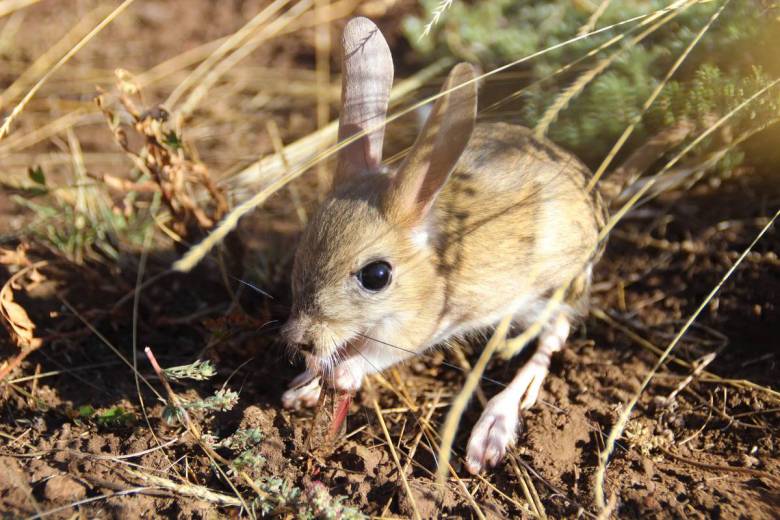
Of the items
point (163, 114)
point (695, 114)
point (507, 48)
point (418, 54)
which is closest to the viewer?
point (163, 114)

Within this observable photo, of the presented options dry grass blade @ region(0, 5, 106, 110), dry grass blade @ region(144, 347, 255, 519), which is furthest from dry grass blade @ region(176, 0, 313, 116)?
dry grass blade @ region(144, 347, 255, 519)

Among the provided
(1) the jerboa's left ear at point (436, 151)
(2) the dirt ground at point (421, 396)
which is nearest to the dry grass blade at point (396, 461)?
(2) the dirt ground at point (421, 396)

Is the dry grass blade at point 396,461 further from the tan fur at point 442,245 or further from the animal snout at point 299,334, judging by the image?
the animal snout at point 299,334

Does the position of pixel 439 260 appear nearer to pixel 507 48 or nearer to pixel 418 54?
pixel 507 48

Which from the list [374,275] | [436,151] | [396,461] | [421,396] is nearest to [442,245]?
[374,275]

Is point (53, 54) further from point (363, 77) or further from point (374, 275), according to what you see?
point (374, 275)

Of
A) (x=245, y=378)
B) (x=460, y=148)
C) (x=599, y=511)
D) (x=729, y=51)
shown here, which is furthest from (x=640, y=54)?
(x=245, y=378)
